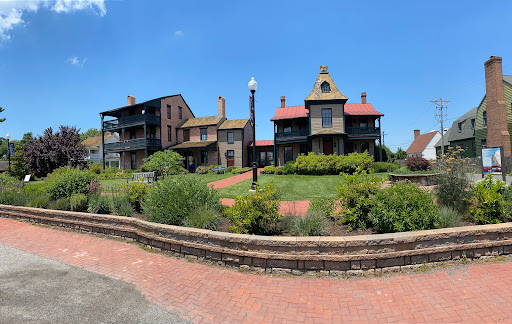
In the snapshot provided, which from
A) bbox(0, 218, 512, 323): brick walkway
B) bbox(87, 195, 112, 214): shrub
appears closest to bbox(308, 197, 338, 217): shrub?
bbox(0, 218, 512, 323): brick walkway

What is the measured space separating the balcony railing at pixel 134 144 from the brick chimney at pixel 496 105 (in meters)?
34.9

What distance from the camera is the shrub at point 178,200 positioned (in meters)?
5.48

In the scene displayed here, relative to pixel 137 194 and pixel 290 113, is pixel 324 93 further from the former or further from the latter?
pixel 137 194

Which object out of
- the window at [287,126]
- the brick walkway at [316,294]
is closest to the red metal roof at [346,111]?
the window at [287,126]

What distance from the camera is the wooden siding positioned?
2525cm

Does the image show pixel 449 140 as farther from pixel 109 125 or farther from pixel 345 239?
pixel 109 125

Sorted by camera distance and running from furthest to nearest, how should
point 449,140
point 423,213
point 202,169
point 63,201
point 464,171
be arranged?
point 449,140 → point 202,169 → point 63,201 → point 464,171 → point 423,213

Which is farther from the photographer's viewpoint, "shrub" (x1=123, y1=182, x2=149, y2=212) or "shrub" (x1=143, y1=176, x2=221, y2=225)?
"shrub" (x1=123, y1=182, x2=149, y2=212)

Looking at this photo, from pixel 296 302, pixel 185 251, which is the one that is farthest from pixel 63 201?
pixel 296 302

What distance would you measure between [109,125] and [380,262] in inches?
1410

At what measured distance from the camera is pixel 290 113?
29141 millimetres

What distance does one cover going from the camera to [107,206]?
7270mm

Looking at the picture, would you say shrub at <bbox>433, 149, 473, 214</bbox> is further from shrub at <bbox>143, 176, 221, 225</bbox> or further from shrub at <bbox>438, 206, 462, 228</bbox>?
shrub at <bbox>143, 176, 221, 225</bbox>

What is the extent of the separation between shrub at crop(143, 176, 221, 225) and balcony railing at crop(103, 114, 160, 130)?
2579 cm
